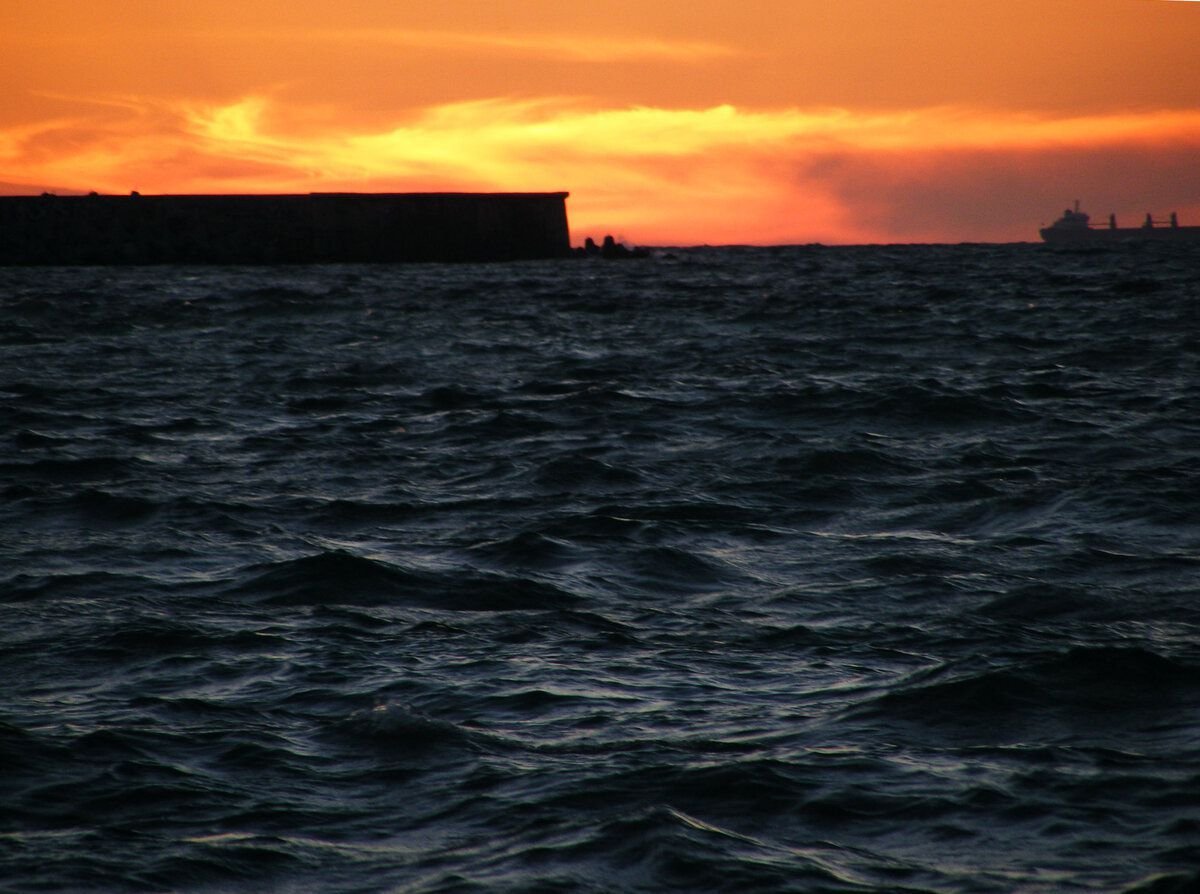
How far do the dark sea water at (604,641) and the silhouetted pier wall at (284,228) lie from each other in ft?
138

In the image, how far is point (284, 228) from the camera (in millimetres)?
57938

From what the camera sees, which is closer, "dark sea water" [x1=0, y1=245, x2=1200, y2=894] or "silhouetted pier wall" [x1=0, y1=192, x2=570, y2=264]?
"dark sea water" [x1=0, y1=245, x2=1200, y2=894]

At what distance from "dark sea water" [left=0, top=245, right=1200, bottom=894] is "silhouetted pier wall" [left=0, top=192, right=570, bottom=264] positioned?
1659 inches

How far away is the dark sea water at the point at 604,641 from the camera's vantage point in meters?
3.90

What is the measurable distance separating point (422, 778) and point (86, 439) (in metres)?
8.65

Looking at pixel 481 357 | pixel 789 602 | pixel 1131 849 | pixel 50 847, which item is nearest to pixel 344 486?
pixel 789 602

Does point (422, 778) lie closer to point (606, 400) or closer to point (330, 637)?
point (330, 637)

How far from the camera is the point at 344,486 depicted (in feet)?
32.6

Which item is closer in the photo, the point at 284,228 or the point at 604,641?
the point at 604,641

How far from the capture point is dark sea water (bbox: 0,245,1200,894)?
3.90 m

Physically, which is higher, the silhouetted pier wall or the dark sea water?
the silhouetted pier wall

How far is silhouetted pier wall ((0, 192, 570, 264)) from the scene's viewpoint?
54.0 m

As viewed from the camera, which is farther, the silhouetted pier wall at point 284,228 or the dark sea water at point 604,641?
the silhouetted pier wall at point 284,228

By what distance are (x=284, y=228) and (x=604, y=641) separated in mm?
54428
